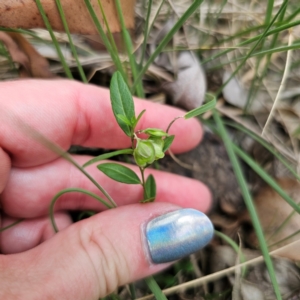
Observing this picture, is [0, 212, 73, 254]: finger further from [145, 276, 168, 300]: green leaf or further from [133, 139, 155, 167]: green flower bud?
[133, 139, 155, 167]: green flower bud

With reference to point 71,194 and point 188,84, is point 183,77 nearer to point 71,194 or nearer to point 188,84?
point 188,84

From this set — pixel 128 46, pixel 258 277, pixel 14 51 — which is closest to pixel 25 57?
pixel 14 51

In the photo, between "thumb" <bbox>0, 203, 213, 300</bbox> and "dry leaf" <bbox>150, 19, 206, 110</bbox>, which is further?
"dry leaf" <bbox>150, 19, 206, 110</bbox>

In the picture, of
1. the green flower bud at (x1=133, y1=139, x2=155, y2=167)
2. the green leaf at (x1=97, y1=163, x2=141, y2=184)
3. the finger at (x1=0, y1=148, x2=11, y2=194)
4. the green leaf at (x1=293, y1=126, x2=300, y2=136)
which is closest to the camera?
the green flower bud at (x1=133, y1=139, x2=155, y2=167)

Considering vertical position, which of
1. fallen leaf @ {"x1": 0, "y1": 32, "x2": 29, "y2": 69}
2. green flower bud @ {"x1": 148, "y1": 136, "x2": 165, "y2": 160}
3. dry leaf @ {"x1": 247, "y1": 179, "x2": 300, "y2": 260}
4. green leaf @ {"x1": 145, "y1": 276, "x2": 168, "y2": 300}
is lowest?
dry leaf @ {"x1": 247, "y1": 179, "x2": 300, "y2": 260}

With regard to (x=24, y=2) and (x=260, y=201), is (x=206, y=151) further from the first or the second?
(x=24, y=2)

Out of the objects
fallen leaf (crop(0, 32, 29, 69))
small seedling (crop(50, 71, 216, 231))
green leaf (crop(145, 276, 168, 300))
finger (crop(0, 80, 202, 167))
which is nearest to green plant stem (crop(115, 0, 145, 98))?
finger (crop(0, 80, 202, 167))

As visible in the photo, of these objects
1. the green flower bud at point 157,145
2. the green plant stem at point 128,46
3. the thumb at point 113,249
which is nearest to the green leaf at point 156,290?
the thumb at point 113,249

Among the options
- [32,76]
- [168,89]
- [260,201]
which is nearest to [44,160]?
[32,76]
